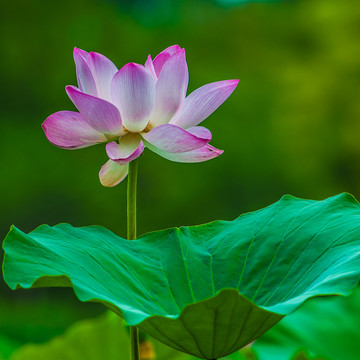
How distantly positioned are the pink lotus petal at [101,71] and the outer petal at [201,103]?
0.24ft

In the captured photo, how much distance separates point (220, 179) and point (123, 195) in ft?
2.84

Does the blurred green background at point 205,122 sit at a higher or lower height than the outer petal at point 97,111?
lower

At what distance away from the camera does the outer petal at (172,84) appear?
59cm

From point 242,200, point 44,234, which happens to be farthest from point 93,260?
point 242,200

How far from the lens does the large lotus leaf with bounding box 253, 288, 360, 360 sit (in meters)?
1.21

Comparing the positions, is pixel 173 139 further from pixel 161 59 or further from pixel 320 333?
pixel 320 333

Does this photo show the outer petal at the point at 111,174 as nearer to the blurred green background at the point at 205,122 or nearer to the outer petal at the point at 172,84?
the outer petal at the point at 172,84

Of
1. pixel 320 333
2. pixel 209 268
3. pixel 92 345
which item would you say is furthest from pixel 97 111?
pixel 320 333

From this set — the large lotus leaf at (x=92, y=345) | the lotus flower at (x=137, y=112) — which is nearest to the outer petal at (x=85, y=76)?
the lotus flower at (x=137, y=112)

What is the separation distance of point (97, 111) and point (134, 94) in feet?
0.14

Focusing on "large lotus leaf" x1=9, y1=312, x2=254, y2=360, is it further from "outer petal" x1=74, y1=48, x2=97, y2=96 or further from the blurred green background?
the blurred green background

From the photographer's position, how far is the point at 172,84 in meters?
0.59

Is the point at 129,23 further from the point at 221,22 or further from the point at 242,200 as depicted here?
the point at 242,200

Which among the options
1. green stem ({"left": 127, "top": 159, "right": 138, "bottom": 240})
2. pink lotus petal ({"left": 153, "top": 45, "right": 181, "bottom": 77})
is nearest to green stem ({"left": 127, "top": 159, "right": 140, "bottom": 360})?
green stem ({"left": 127, "top": 159, "right": 138, "bottom": 240})
